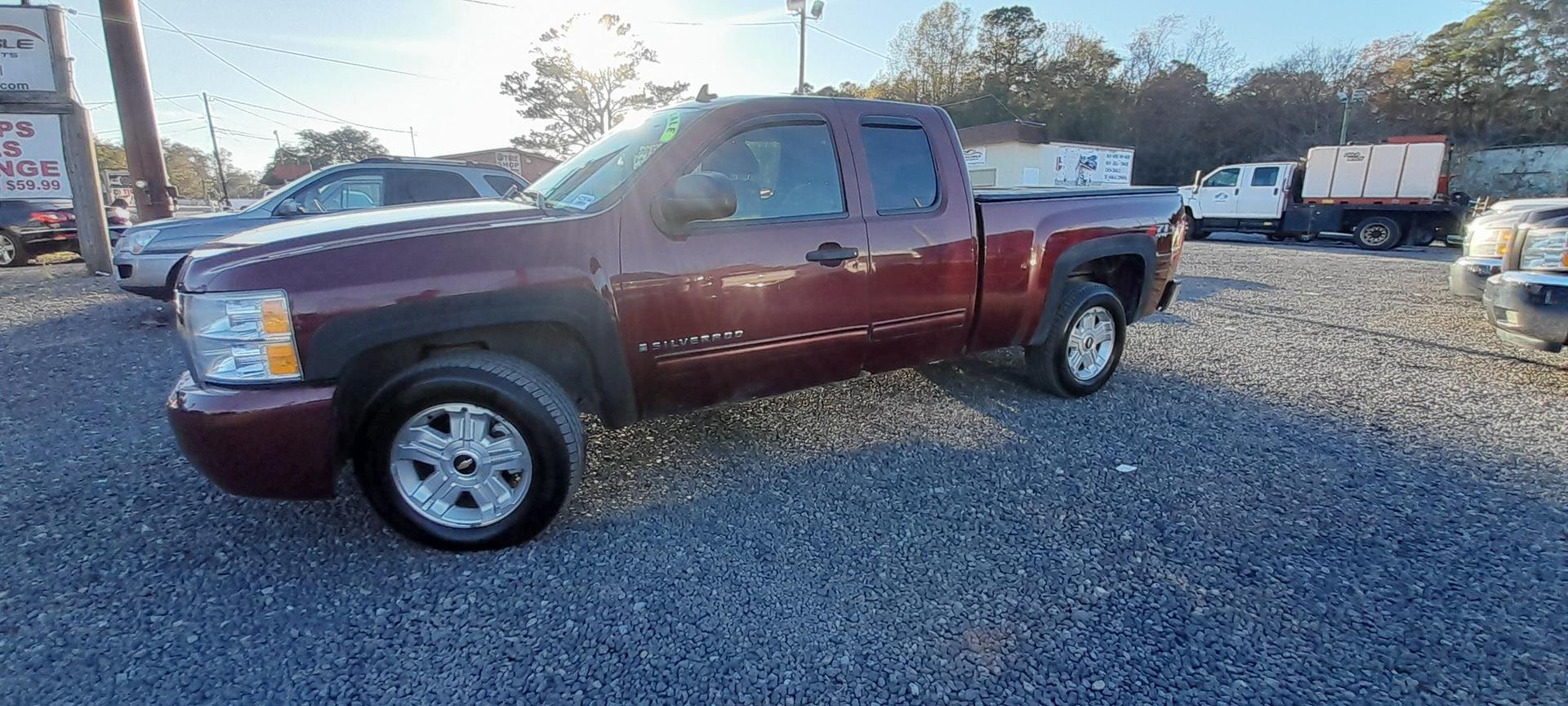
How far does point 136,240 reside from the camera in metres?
6.86

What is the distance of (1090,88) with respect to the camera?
149ft

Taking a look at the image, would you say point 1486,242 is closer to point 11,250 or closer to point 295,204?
point 295,204

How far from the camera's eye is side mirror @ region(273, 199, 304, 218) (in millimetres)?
6454

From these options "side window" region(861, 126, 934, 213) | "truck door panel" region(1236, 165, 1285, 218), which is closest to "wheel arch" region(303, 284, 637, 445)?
"side window" region(861, 126, 934, 213)

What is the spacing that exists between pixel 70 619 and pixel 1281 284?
1214 centimetres

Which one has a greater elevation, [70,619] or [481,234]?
[481,234]

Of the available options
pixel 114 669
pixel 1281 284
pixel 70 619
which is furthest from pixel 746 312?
pixel 1281 284

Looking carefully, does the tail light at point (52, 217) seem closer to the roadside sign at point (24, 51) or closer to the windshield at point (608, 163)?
the roadside sign at point (24, 51)

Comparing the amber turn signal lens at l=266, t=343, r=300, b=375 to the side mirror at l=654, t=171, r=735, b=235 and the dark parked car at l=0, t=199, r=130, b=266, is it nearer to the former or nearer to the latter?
the side mirror at l=654, t=171, r=735, b=235

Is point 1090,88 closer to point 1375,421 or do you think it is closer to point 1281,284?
point 1281,284

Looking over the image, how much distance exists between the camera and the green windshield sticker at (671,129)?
3010mm

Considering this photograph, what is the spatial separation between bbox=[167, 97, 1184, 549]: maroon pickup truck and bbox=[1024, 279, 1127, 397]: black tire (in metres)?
0.34

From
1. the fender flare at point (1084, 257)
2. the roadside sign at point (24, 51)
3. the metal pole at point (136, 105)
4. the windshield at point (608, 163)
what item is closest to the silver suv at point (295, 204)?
the windshield at point (608, 163)

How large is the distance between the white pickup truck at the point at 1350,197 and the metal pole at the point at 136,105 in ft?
69.4
